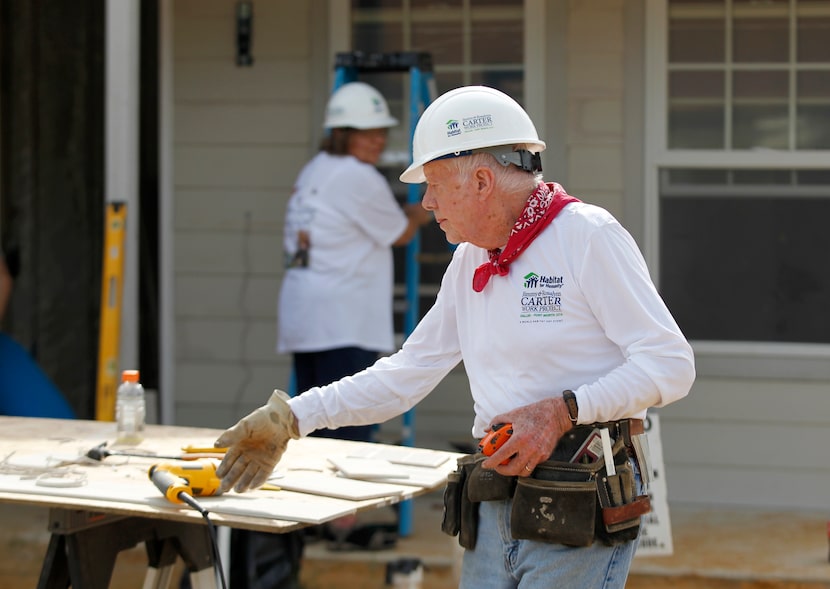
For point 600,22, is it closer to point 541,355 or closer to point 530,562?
point 541,355

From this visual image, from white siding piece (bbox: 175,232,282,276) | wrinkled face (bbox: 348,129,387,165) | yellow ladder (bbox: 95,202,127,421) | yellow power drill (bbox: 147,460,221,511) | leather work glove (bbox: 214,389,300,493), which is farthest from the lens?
white siding piece (bbox: 175,232,282,276)

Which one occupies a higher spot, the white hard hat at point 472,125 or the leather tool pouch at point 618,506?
the white hard hat at point 472,125

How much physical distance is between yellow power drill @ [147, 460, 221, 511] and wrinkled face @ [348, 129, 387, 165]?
273 cm

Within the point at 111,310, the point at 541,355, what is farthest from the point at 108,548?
the point at 111,310

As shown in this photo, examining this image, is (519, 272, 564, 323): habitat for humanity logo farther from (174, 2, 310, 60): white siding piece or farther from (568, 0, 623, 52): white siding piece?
(174, 2, 310, 60): white siding piece

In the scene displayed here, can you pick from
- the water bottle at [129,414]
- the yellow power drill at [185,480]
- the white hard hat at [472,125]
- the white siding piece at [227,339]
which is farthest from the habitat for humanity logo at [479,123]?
the white siding piece at [227,339]

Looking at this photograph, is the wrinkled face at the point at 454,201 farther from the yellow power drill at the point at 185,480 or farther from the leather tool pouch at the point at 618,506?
the yellow power drill at the point at 185,480

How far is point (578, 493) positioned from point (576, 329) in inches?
13.9

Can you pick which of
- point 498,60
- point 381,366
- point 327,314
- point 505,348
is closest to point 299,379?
point 327,314

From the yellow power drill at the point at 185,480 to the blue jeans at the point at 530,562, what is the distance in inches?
26.6

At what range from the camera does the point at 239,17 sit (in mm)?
6215

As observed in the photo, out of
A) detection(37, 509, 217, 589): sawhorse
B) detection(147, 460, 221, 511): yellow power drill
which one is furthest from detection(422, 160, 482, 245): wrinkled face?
detection(37, 509, 217, 589): sawhorse

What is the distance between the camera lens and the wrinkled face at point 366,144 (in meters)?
5.52

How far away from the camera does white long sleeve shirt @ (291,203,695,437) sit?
251 centimetres
